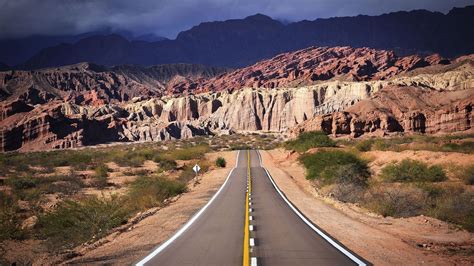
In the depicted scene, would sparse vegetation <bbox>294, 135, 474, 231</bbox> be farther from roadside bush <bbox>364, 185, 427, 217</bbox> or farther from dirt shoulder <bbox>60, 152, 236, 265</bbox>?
dirt shoulder <bbox>60, 152, 236, 265</bbox>

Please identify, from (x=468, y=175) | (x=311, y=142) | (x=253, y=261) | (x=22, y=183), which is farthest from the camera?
(x=311, y=142)

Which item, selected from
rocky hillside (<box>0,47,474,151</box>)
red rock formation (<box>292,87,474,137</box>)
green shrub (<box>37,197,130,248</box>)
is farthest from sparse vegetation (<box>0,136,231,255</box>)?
rocky hillside (<box>0,47,474,151</box>)

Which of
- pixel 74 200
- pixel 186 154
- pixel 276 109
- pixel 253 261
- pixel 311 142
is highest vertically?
pixel 276 109

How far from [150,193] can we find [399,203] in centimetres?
1369

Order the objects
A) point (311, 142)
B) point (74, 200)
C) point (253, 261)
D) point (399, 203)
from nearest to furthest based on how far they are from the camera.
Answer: point (253, 261) < point (399, 203) < point (74, 200) < point (311, 142)

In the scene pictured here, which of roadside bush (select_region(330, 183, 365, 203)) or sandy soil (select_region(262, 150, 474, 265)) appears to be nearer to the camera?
sandy soil (select_region(262, 150, 474, 265))

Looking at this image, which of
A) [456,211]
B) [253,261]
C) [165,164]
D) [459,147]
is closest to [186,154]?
[165,164]

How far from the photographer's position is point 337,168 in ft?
107

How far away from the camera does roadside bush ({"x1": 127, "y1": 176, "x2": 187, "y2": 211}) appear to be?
23395 mm

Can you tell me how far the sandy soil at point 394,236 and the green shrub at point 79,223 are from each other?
25.3ft

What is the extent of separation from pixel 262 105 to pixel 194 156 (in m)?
70.7

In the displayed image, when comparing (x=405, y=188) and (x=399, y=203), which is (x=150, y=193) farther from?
A: (x=405, y=188)

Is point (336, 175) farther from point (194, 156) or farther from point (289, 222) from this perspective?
point (194, 156)

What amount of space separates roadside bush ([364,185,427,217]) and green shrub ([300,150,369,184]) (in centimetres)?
530
